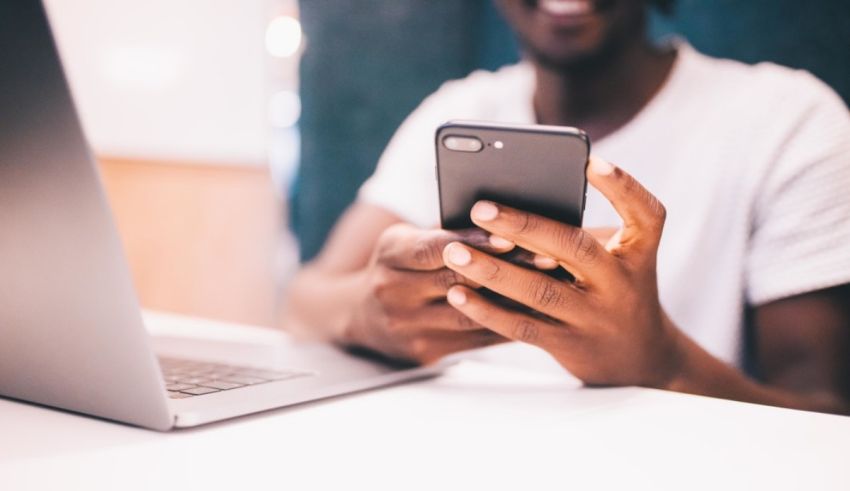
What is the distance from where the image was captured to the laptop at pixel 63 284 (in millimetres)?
270

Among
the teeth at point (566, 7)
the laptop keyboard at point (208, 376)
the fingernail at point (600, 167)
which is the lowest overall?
the laptop keyboard at point (208, 376)

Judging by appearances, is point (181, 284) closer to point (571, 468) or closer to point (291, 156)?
point (291, 156)

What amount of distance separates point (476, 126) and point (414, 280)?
0.49 feet

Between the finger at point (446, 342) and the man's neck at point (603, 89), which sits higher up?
the man's neck at point (603, 89)

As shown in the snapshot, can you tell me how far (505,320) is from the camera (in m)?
0.45

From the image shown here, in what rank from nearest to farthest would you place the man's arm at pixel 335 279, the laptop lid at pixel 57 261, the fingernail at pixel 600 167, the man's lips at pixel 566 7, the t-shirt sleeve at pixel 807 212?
the laptop lid at pixel 57 261, the fingernail at pixel 600 167, the t-shirt sleeve at pixel 807 212, the man's arm at pixel 335 279, the man's lips at pixel 566 7

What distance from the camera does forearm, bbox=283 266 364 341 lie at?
696 millimetres

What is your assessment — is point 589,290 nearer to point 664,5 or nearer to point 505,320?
point 505,320

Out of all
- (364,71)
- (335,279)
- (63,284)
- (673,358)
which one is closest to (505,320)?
(673,358)

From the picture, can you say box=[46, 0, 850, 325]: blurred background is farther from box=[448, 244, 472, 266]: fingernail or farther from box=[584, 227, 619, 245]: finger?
box=[448, 244, 472, 266]: fingernail

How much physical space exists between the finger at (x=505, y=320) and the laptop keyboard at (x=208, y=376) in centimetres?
12

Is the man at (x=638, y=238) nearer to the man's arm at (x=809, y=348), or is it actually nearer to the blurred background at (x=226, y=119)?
the man's arm at (x=809, y=348)

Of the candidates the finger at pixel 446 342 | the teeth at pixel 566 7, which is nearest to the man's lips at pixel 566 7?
the teeth at pixel 566 7

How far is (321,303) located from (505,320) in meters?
0.46
